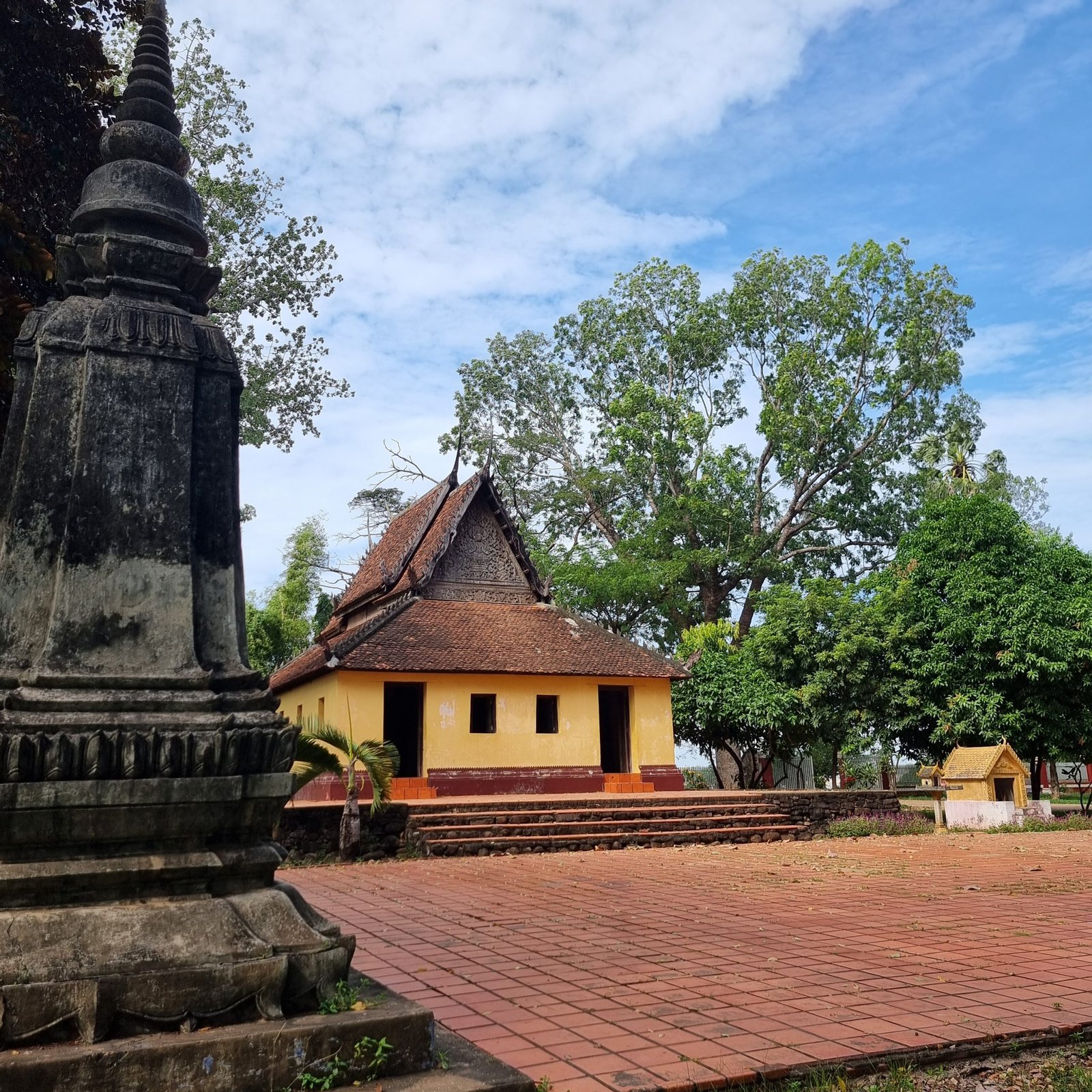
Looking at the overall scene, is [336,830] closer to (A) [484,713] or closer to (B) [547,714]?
(A) [484,713]

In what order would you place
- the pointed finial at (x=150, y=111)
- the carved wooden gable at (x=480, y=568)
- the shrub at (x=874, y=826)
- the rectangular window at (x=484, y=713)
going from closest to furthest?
1. the pointed finial at (x=150, y=111)
2. the shrub at (x=874, y=826)
3. the rectangular window at (x=484, y=713)
4. the carved wooden gable at (x=480, y=568)

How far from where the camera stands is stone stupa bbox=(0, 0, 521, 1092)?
2.75 metres

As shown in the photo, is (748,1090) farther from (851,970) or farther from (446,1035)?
(851,970)

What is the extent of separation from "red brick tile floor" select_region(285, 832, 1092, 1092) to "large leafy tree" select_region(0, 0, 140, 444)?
5021 millimetres

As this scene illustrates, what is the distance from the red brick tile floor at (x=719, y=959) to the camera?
12.0 feet

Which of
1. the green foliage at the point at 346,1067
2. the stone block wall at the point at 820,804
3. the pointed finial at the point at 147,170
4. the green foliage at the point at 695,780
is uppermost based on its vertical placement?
the pointed finial at the point at 147,170

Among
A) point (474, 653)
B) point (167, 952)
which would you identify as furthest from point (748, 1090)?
point (474, 653)

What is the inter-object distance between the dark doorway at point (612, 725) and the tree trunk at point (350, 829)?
30.9 ft

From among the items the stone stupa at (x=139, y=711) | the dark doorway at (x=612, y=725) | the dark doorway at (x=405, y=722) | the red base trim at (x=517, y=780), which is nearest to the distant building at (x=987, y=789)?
the red base trim at (x=517, y=780)

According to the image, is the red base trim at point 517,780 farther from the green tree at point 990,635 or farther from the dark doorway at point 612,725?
the green tree at point 990,635

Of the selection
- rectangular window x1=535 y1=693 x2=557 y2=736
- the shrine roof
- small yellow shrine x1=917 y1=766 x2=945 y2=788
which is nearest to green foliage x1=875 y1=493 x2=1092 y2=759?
the shrine roof

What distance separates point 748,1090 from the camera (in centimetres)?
322

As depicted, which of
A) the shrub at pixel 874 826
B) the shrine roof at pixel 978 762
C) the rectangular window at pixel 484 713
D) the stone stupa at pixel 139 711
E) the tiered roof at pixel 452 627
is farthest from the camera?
the rectangular window at pixel 484 713

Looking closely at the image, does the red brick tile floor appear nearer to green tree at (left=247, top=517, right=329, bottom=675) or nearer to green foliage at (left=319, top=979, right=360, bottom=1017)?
green foliage at (left=319, top=979, right=360, bottom=1017)
